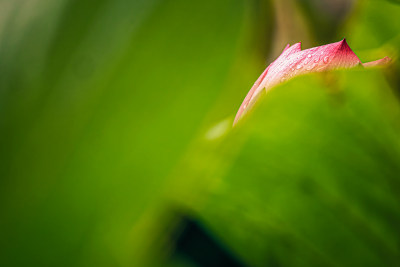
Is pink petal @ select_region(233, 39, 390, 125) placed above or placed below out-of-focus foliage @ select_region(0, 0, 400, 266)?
above

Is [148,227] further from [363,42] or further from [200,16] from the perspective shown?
[363,42]

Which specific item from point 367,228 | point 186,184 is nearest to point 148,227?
point 186,184

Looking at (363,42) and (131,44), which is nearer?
(131,44)

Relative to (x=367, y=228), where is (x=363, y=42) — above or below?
above

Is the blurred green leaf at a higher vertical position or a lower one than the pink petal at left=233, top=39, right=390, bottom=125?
lower

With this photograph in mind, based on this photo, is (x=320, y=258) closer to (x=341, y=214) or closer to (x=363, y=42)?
(x=341, y=214)

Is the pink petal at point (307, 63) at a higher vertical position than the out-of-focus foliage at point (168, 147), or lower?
higher

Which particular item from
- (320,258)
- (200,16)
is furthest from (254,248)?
(200,16)
